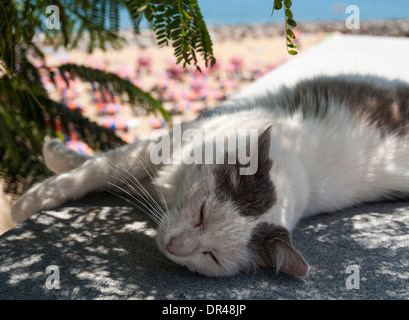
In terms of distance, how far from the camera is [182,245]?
1.76 meters

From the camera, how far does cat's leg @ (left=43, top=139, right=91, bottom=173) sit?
8.27 ft

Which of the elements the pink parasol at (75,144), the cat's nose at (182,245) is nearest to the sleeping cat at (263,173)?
the cat's nose at (182,245)

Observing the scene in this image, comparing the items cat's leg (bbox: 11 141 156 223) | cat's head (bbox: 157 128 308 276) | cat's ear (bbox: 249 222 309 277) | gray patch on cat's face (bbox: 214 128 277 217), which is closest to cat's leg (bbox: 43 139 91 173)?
cat's leg (bbox: 11 141 156 223)

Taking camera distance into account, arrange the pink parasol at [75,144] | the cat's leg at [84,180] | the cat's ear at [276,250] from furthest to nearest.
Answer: the pink parasol at [75,144], the cat's leg at [84,180], the cat's ear at [276,250]

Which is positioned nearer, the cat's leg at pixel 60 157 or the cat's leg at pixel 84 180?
the cat's leg at pixel 84 180

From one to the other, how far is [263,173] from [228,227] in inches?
11.2

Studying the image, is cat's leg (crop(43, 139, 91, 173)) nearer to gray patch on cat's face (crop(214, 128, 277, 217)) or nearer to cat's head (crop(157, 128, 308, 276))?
cat's head (crop(157, 128, 308, 276))

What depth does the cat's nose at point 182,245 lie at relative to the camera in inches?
69.2

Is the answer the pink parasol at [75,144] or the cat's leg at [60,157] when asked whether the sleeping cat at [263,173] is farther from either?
the pink parasol at [75,144]

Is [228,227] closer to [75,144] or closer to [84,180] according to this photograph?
[84,180]

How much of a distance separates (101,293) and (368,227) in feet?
4.25

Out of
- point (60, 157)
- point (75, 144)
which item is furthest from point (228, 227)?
point (75, 144)

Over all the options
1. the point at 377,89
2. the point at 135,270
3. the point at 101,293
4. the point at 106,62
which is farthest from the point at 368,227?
the point at 106,62

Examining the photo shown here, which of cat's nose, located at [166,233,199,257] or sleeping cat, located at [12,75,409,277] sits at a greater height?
sleeping cat, located at [12,75,409,277]
